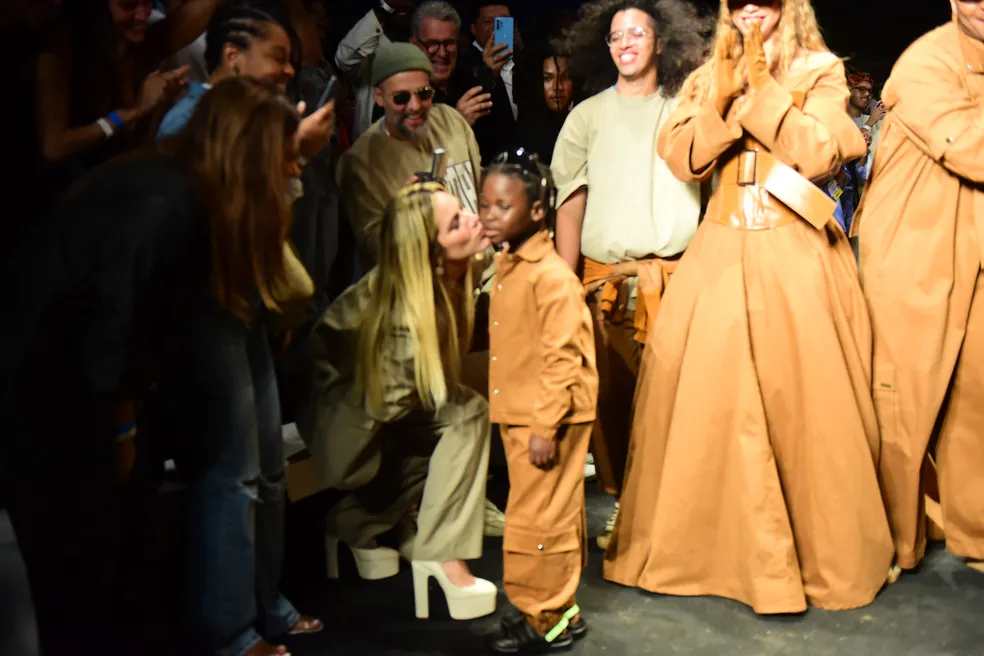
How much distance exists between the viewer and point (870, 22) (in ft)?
14.1

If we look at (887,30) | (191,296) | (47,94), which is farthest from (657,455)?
(887,30)

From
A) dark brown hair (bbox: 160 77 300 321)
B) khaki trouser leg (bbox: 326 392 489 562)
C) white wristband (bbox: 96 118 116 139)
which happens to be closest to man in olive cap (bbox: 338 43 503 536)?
khaki trouser leg (bbox: 326 392 489 562)

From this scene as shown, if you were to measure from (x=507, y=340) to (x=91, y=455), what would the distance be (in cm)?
102

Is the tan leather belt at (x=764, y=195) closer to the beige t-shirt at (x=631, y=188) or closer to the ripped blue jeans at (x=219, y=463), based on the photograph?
the beige t-shirt at (x=631, y=188)

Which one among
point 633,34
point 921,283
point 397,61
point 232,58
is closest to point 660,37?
point 633,34

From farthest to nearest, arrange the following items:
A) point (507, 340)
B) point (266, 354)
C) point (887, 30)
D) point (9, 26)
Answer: point (887, 30)
point (507, 340)
point (266, 354)
point (9, 26)

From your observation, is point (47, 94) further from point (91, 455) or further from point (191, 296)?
point (91, 455)

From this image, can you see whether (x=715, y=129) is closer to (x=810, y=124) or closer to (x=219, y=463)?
(x=810, y=124)

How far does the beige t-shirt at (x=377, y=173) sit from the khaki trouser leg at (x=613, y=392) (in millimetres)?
557

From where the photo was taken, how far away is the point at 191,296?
91.3 inches

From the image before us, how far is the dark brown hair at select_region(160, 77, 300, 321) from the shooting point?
7.34 ft

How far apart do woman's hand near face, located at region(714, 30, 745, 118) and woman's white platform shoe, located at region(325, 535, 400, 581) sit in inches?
60.2

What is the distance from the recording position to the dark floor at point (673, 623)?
2775mm

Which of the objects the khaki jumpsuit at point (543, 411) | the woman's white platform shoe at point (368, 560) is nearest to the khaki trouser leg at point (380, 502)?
the woman's white platform shoe at point (368, 560)
